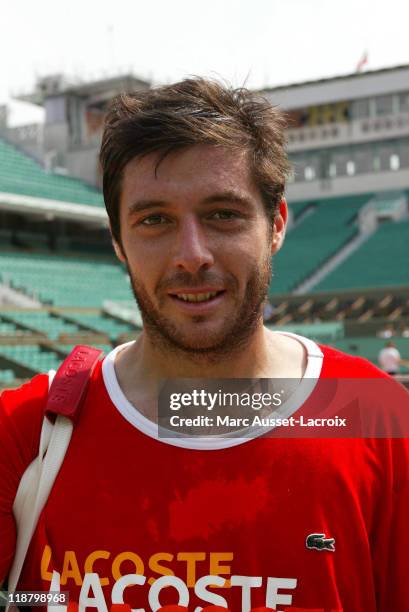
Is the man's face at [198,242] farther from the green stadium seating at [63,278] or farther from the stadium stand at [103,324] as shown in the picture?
the green stadium seating at [63,278]

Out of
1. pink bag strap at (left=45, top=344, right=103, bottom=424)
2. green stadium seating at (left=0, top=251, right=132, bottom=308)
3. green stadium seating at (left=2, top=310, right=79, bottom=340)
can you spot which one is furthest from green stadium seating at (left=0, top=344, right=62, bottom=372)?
pink bag strap at (left=45, top=344, right=103, bottom=424)

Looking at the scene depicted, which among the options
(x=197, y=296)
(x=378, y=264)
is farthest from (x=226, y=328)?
(x=378, y=264)

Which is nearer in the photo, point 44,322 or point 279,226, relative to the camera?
point 279,226

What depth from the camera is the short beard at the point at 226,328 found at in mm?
1554

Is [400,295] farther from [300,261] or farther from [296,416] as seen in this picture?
[296,416]

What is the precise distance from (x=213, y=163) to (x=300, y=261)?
25022mm

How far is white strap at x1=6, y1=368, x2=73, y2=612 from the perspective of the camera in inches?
59.0

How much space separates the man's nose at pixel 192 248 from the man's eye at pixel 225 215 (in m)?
0.04

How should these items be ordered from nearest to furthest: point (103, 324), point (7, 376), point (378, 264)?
point (7, 376) → point (103, 324) → point (378, 264)

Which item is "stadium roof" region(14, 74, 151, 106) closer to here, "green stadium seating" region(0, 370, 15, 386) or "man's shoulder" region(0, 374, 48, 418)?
"green stadium seating" region(0, 370, 15, 386)

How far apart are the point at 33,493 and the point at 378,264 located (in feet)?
79.1

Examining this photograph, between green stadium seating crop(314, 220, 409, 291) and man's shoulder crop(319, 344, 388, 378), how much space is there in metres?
21.7

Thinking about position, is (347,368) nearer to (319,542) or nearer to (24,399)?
(319,542)

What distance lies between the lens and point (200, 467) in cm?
150
